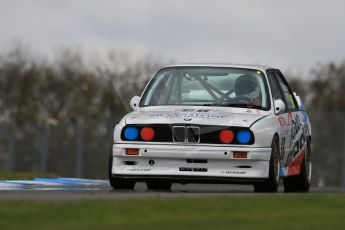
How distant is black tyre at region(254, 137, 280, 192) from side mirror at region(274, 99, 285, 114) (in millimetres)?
526

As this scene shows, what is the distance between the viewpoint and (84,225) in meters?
8.87

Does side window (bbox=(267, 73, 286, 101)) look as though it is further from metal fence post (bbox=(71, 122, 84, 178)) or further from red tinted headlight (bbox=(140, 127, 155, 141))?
metal fence post (bbox=(71, 122, 84, 178))

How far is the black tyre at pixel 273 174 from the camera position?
48.1 ft

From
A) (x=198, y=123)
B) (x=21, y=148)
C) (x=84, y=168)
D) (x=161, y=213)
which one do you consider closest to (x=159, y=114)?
(x=198, y=123)

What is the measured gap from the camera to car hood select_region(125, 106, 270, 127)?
1459cm

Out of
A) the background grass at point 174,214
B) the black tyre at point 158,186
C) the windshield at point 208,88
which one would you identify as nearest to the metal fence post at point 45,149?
the black tyre at point 158,186

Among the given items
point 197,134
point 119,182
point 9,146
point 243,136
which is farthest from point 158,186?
point 9,146

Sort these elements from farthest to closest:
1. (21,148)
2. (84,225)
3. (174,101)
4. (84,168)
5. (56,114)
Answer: (56,114), (21,148), (84,168), (174,101), (84,225)

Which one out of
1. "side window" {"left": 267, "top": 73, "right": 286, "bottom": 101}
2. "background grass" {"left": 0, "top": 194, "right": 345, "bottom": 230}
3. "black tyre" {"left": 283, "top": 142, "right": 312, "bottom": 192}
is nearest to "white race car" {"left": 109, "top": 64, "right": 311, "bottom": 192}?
"side window" {"left": 267, "top": 73, "right": 286, "bottom": 101}

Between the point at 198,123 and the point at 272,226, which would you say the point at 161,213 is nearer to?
the point at 272,226

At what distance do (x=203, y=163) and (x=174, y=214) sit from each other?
437 cm

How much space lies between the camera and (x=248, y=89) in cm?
1577

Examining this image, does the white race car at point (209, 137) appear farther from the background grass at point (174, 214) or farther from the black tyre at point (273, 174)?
the background grass at point (174, 214)

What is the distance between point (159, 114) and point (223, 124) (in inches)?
33.2
